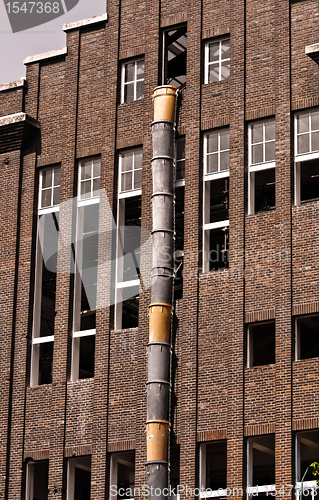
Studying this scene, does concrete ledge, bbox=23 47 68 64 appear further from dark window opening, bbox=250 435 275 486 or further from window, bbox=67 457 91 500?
dark window opening, bbox=250 435 275 486

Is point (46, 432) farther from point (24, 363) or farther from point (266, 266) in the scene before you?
point (266, 266)

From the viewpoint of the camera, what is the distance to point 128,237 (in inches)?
1310

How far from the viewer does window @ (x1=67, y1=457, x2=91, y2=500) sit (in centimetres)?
3132

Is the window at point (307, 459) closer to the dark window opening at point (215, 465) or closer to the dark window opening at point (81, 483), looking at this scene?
the dark window opening at point (215, 465)

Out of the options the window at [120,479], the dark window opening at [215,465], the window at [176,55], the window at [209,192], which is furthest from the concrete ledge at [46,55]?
the dark window opening at [215,465]

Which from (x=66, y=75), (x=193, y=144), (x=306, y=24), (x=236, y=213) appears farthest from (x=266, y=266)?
(x=66, y=75)

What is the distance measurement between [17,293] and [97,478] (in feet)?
22.0

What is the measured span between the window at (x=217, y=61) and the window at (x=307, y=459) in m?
11.2

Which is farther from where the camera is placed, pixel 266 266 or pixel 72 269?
pixel 72 269

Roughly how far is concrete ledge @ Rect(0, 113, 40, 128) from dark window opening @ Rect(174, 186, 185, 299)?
18.2 ft

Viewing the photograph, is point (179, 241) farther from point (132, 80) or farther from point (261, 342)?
point (132, 80)

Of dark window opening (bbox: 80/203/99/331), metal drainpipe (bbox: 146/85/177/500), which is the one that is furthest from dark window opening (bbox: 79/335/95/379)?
metal drainpipe (bbox: 146/85/177/500)

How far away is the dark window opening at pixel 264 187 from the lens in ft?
105

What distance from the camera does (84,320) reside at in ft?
132
